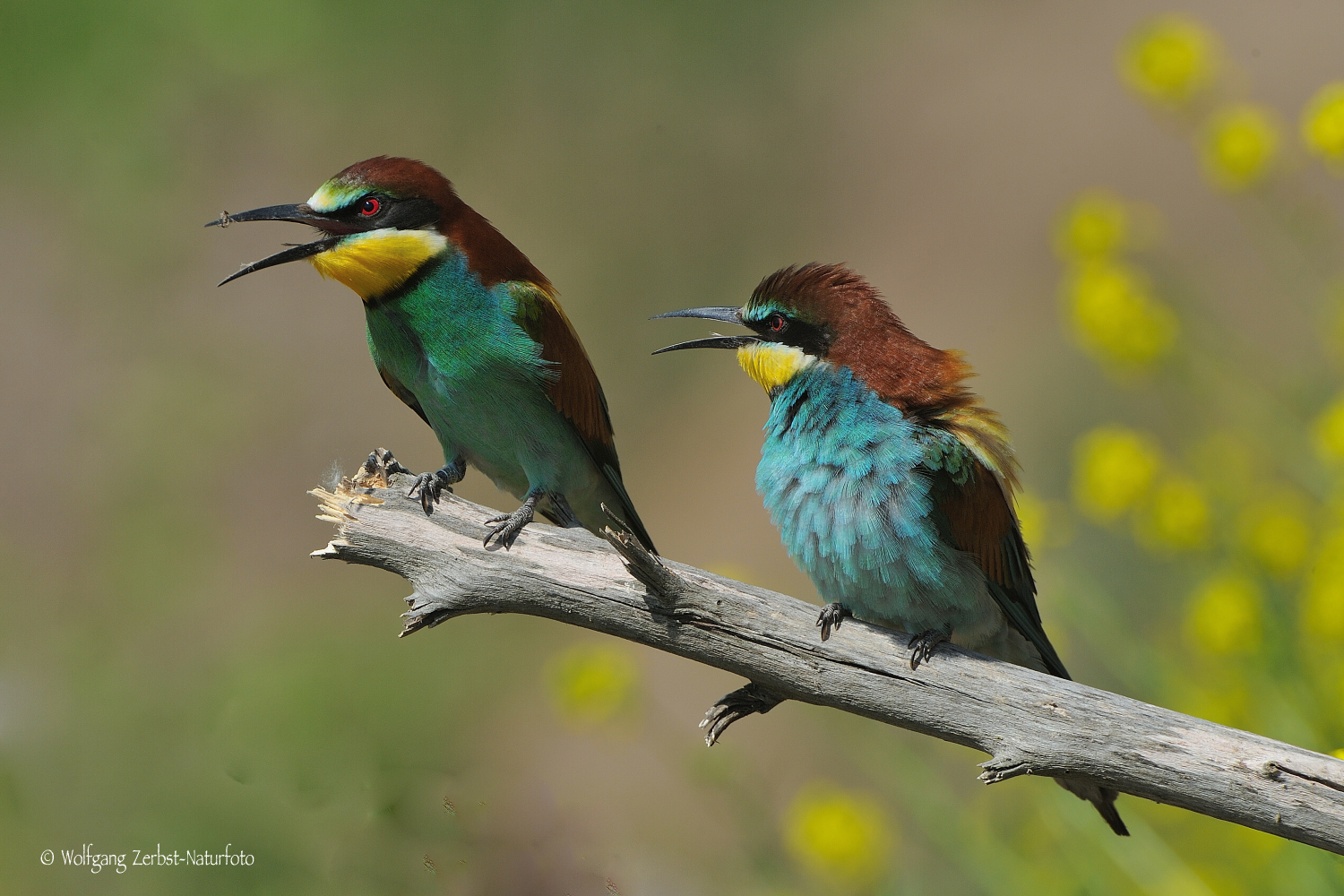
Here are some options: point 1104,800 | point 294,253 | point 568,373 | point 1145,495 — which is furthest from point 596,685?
point 1145,495

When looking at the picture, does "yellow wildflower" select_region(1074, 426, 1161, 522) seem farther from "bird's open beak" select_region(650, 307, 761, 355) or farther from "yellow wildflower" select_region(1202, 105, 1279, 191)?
"bird's open beak" select_region(650, 307, 761, 355)

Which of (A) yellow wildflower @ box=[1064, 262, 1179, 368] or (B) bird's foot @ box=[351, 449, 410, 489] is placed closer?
(B) bird's foot @ box=[351, 449, 410, 489]

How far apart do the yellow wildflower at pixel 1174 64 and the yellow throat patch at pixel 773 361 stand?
1.29 m

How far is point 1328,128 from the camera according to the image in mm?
2238

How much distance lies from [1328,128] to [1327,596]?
919 millimetres

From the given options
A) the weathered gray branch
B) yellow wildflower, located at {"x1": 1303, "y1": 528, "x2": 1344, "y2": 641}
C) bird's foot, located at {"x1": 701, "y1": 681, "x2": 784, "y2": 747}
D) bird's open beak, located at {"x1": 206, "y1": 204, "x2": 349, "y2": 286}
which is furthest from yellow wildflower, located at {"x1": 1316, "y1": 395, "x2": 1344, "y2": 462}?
bird's open beak, located at {"x1": 206, "y1": 204, "x2": 349, "y2": 286}

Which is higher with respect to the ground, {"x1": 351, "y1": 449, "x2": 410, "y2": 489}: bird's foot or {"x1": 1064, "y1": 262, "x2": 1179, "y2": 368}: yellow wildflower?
{"x1": 1064, "y1": 262, "x2": 1179, "y2": 368}: yellow wildflower

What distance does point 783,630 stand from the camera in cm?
156

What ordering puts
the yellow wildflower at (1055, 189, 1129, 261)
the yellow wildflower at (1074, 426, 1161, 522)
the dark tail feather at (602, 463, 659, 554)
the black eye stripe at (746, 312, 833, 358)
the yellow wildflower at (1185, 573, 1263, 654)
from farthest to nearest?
1. the yellow wildflower at (1055, 189, 1129, 261)
2. the yellow wildflower at (1074, 426, 1161, 522)
3. the yellow wildflower at (1185, 573, 1263, 654)
4. the dark tail feather at (602, 463, 659, 554)
5. the black eye stripe at (746, 312, 833, 358)

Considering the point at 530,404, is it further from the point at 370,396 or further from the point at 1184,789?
the point at 370,396

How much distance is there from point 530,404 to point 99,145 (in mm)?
4101

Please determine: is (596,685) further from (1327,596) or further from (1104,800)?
(1327,596)

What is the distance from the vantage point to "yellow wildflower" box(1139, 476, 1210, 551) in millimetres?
2266

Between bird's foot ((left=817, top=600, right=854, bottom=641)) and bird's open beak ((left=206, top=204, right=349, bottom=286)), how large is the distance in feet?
2.97
